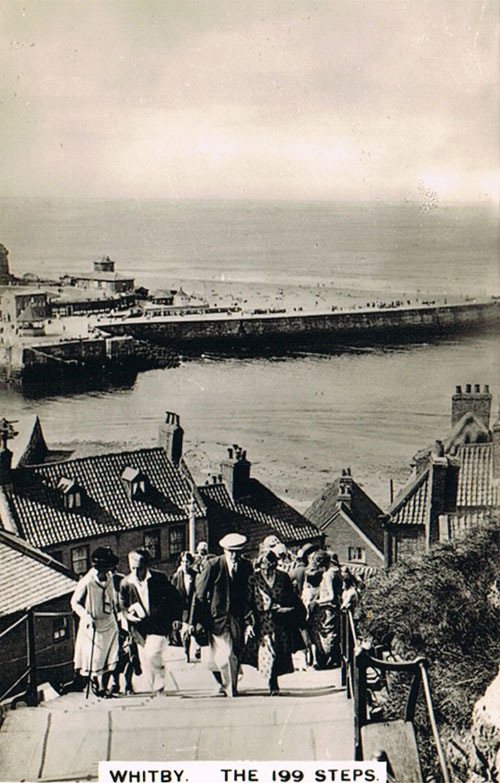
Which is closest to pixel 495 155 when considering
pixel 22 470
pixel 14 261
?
pixel 14 261

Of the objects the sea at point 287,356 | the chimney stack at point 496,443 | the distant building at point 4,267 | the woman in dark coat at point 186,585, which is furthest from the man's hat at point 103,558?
the chimney stack at point 496,443

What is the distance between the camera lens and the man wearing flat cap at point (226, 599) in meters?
4.30

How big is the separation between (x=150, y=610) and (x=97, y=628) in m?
0.28

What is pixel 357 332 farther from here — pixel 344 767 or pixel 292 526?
pixel 344 767

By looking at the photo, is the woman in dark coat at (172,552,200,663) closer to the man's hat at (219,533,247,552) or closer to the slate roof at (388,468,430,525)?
the man's hat at (219,533,247,552)

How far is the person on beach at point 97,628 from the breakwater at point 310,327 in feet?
5.30

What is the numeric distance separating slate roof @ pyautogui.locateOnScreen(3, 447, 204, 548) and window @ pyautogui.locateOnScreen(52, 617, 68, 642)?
16.2 inches

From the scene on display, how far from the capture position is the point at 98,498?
5066mm

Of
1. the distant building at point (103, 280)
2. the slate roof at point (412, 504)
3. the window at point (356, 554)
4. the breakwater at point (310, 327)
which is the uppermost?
the distant building at point (103, 280)

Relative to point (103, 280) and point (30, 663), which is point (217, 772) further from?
point (103, 280)

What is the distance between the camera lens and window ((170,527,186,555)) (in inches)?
200

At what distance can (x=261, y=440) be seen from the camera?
17.3ft

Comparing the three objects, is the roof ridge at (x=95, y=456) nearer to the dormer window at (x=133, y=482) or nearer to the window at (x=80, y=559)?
the dormer window at (x=133, y=482)

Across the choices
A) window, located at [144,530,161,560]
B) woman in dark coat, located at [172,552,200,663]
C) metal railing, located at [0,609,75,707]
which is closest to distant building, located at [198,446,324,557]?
window, located at [144,530,161,560]
